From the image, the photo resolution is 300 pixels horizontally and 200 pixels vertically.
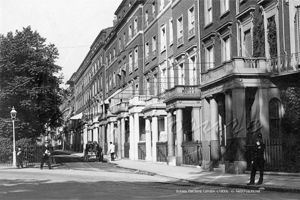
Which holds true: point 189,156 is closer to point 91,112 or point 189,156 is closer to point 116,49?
point 116,49

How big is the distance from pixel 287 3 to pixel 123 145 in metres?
29.0

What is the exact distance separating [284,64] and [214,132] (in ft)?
17.9

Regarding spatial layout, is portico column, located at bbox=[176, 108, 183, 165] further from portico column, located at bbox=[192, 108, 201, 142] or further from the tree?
the tree

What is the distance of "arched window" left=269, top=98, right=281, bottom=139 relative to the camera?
22.2 meters

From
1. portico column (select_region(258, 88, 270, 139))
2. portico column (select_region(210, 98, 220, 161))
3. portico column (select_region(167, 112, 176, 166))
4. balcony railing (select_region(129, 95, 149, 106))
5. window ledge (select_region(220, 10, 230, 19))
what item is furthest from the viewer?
balcony railing (select_region(129, 95, 149, 106))

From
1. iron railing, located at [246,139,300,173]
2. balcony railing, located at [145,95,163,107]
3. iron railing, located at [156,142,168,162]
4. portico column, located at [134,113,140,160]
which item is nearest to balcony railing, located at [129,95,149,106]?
portico column, located at [134,113,140,160]

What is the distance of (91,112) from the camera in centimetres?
7138

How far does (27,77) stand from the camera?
114ft

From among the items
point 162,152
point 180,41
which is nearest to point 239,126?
point 180,41

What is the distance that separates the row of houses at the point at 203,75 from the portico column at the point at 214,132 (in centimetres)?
5

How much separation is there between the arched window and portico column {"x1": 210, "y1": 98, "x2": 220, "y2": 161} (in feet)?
9.61

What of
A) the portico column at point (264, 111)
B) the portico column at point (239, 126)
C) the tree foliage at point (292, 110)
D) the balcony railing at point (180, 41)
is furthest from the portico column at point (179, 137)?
the tree foliage at point (292, 110)

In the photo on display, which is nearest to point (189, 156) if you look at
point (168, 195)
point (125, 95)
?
point (168, 195)

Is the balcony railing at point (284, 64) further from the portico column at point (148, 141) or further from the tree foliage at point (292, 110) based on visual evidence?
the portico column at point (148, 141)
